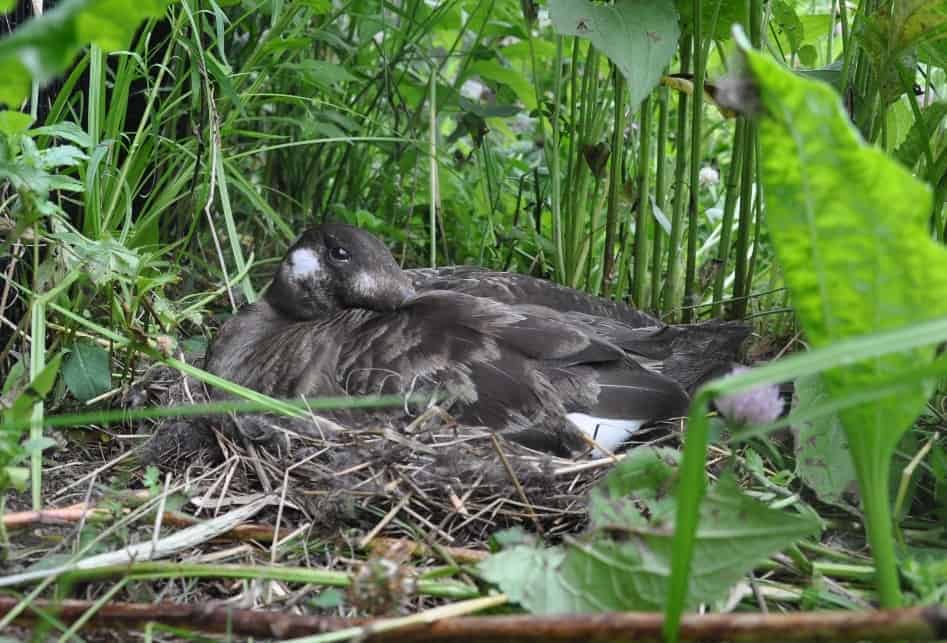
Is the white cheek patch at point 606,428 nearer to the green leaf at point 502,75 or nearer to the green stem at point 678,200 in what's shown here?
the green stem at point 678,200

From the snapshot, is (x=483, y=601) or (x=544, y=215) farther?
(x=544, y=215)

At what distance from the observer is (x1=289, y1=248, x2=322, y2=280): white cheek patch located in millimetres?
2711

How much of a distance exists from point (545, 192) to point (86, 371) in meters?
1.72

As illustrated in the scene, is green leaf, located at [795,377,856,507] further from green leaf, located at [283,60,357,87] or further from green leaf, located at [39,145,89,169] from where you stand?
green leaf, located at [283,60,357,87]

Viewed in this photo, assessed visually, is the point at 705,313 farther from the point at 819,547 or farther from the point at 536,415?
the point at 819,547

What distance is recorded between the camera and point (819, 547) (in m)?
1.66

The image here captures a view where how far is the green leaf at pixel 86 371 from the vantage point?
2152mm

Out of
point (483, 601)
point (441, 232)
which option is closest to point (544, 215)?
point (441, 232)

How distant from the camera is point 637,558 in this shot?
1339mm

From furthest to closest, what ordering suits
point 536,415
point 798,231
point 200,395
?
point 200,395, point 536,415, point 798,231

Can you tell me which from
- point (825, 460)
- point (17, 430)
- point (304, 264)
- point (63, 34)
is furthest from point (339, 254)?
point (63, 34)

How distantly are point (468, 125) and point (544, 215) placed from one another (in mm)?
486

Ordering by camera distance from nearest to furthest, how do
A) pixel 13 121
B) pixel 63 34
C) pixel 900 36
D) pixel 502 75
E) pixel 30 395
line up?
pixel 63 34, pixel 30 395, pixel 13 121, pixel 900 36, pixel 502 75

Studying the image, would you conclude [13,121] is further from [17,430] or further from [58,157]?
[17,430]
